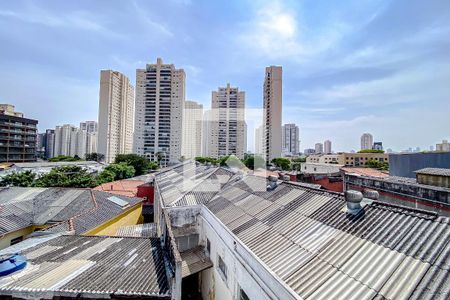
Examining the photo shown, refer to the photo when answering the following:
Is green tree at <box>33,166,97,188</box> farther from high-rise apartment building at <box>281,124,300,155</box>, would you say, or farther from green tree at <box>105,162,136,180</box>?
high-rise apartment building at <box>281,124,300,155</box>

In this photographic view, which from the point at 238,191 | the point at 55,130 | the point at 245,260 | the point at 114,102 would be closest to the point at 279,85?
the point at 114,102

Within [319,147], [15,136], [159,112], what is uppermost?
[159,112]

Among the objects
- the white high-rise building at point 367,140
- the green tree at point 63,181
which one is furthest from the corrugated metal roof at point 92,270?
the white high-rise building at point 367,140

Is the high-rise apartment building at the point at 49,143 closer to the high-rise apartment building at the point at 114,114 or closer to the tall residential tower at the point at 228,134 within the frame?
the high-rise apartment building at the point at 114,114

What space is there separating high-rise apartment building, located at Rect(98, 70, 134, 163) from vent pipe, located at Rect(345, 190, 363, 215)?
69659 mm

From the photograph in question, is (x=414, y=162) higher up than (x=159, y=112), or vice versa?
(x=159, y=112)

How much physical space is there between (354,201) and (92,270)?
7.38 meters

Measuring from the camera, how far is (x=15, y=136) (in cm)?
4997

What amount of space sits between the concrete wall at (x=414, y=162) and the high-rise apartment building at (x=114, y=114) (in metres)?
65.5

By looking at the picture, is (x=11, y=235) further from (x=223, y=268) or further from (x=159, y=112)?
(x=159, y=112)

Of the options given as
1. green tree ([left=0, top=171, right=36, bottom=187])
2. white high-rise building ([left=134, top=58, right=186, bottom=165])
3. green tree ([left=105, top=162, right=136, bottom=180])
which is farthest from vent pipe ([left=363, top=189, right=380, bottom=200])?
white high-rise building ([left=134, top=58, right=186, bottom=165])

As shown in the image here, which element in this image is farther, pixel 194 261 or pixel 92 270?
pixel 194 261

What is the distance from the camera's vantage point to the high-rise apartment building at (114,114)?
64.6 m

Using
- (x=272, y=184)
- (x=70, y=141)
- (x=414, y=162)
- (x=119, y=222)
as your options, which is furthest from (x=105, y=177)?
(x=70, y=141)
